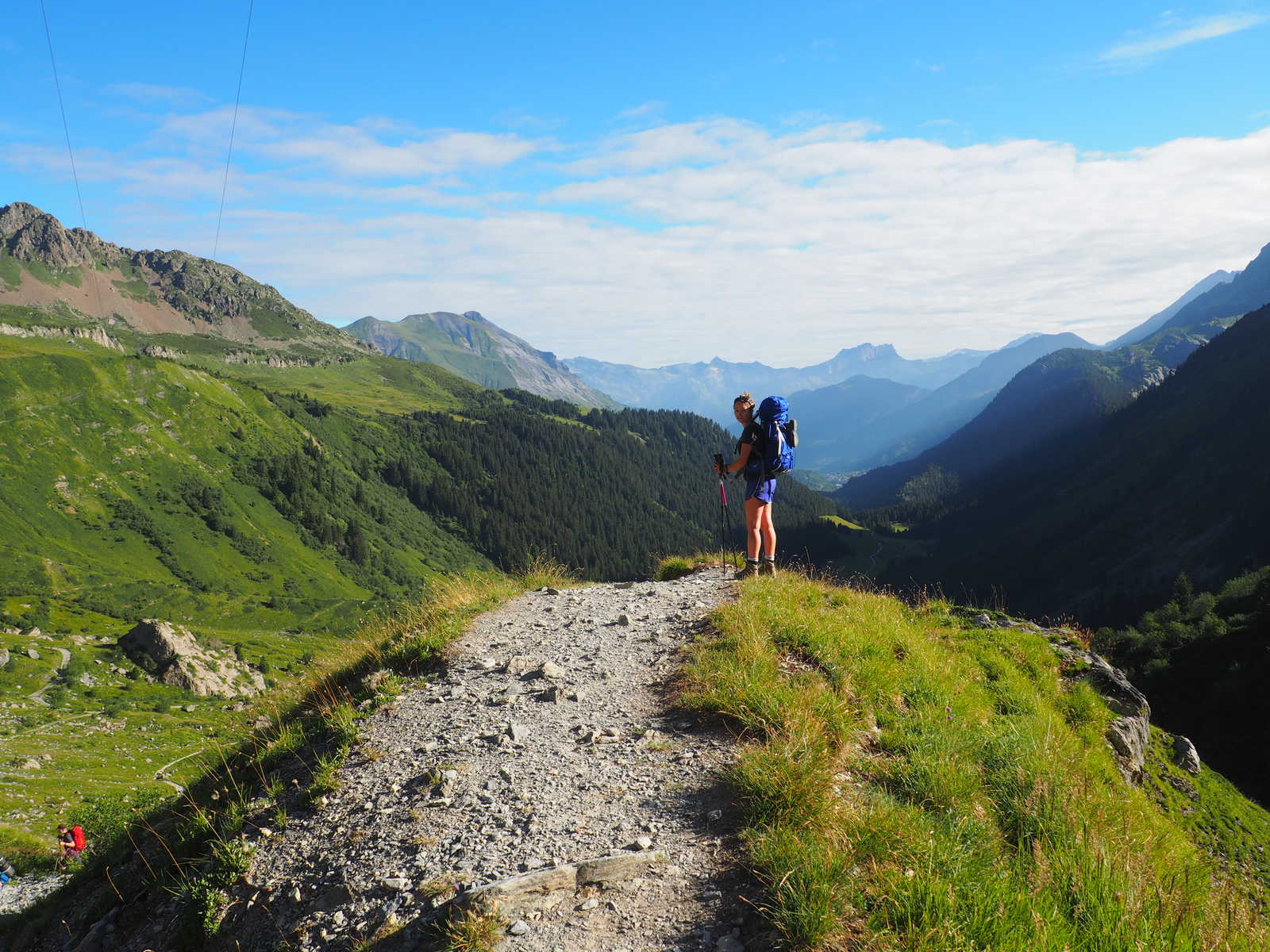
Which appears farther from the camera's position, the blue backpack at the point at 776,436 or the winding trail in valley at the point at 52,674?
the winding trail in valley at the point at 52,674

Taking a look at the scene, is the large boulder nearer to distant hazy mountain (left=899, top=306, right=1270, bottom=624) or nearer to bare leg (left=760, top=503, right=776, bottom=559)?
bare leg (left=760, top=503, right=776, bottom=559)

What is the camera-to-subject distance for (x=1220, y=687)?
48969 millimetres

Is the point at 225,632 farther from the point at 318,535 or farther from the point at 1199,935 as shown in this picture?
the point at 1199,935

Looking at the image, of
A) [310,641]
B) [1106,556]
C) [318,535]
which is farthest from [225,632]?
[1106,556]

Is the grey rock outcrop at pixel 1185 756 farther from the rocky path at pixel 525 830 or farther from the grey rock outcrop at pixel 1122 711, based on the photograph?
the rocky path at pixel 525 830

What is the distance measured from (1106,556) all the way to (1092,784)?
8005 inches

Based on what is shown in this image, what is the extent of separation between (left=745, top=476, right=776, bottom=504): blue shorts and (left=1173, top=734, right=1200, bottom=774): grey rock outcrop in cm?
993

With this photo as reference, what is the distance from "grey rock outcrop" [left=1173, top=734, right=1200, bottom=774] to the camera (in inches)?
505

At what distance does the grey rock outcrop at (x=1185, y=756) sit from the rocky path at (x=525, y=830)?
1203 centimetres

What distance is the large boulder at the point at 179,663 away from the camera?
312ft

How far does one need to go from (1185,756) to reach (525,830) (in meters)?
14.9

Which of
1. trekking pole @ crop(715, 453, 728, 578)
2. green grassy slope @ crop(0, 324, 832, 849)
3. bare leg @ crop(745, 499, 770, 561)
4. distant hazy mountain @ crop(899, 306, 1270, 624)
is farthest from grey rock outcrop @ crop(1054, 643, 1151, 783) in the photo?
distant hazy mountain @ crop(899, 306, 1270, 624)

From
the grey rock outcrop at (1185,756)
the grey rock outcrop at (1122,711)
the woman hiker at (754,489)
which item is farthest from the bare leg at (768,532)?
the grey rock outcrop at (1185,756)

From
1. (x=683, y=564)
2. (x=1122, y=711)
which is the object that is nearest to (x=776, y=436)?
(x=683, y=564)
